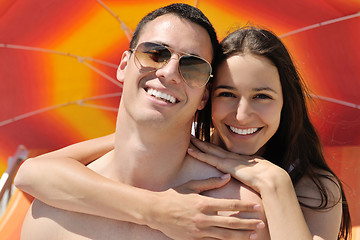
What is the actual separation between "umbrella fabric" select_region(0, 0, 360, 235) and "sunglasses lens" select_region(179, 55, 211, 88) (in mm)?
1382

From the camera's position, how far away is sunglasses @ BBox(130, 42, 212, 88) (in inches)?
81.6

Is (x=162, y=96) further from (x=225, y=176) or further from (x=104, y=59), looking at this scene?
(x=104, y=59)

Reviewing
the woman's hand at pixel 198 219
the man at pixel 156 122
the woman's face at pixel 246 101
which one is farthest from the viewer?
the woman's face at pixel 246 101

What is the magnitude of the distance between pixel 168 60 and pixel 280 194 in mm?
824

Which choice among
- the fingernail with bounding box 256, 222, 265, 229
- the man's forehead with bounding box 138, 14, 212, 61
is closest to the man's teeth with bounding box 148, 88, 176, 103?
the man's forehead with bounding box 138, 14, 212, 61

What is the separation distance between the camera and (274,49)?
8.07ft

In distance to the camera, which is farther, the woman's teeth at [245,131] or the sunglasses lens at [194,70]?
the woman's teeth at [245,131]

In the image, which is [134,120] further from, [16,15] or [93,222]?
[16,15]

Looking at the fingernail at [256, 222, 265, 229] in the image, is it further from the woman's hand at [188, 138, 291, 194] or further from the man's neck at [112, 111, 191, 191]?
the man's neck at [112, 111, 191, 191]

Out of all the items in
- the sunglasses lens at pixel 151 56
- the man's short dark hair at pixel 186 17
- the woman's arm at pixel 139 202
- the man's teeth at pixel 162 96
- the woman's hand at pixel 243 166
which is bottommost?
the woman's arm at pixel 139 202

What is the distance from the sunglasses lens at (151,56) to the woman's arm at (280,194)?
495 mm

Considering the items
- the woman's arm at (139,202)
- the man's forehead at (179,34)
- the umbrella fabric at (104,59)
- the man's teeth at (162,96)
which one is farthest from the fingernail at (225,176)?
the umbrella fabric at (104,59)

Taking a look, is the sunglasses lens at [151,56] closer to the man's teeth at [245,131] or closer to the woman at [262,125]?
the woman at [262,125]

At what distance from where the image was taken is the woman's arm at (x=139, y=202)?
1968 mm
